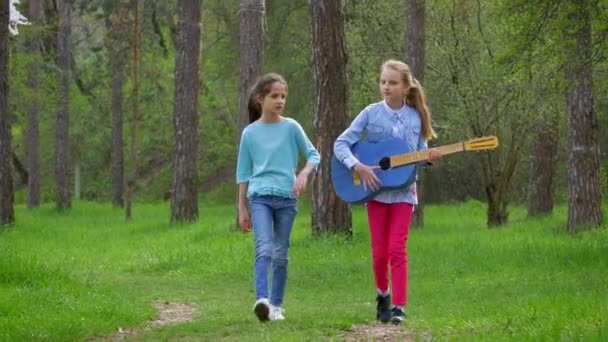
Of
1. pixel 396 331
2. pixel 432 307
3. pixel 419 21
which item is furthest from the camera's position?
pixel 419 21

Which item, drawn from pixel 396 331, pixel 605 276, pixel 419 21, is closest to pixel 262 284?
pixel 396 331

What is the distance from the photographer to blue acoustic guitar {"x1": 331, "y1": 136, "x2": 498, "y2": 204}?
8820 millimetres

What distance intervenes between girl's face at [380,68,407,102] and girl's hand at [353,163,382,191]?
0.61 metres

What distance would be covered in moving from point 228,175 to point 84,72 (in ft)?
25.7

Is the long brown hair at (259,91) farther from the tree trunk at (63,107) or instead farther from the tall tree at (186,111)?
the tree trunk at (63,107)

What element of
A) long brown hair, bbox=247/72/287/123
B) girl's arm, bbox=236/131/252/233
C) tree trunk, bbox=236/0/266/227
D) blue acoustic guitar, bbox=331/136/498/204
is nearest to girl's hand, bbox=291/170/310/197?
blue acoustic guitar, bbox=331/136/498/204

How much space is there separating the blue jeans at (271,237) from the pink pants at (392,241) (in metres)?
0.81

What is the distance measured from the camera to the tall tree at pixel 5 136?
822 inches

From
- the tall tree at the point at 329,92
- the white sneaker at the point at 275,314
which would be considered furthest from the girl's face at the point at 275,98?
the tall tree at the point at 329,92

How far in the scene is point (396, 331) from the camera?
837 cm

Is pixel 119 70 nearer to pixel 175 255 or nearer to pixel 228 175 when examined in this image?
pixel 228 175

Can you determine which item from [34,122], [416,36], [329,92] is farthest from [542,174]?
[34,122]

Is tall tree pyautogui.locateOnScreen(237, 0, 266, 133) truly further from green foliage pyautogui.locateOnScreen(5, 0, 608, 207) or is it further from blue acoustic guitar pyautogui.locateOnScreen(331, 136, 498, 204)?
blue acoustic guitar pyautogui.locateOnScreen(331, 136, 498, 204)

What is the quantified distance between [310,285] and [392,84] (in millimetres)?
5623
